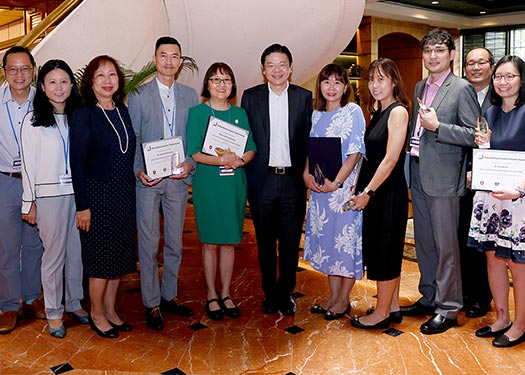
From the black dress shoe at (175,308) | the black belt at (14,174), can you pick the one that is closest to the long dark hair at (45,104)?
the black belt at (14,174)

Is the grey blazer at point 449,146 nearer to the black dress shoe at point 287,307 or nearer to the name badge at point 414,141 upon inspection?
the name badge at point 414,141

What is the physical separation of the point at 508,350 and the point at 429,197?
2.88 ft

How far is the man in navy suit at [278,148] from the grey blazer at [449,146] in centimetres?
71

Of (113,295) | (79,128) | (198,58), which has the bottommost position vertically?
(113,295)

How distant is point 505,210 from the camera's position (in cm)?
272

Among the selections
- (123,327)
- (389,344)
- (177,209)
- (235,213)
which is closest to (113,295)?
(123,327)

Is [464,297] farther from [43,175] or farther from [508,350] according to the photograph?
[43,175]

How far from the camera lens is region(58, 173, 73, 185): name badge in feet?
9.61

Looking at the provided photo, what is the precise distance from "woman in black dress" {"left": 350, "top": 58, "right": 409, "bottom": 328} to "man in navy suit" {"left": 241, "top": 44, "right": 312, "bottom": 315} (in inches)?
15.8

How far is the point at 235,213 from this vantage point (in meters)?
3.24

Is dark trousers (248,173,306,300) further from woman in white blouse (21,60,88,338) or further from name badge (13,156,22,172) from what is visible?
name badge (13,156,22,172)

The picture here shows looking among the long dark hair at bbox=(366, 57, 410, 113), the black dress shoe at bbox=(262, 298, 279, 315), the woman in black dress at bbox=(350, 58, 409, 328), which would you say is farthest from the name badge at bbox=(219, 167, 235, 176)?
the long dark hair at bbox=(366, 57, 410, 113)

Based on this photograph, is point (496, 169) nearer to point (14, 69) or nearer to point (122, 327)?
point (122, 327)

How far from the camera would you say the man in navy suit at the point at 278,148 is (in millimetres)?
3197
